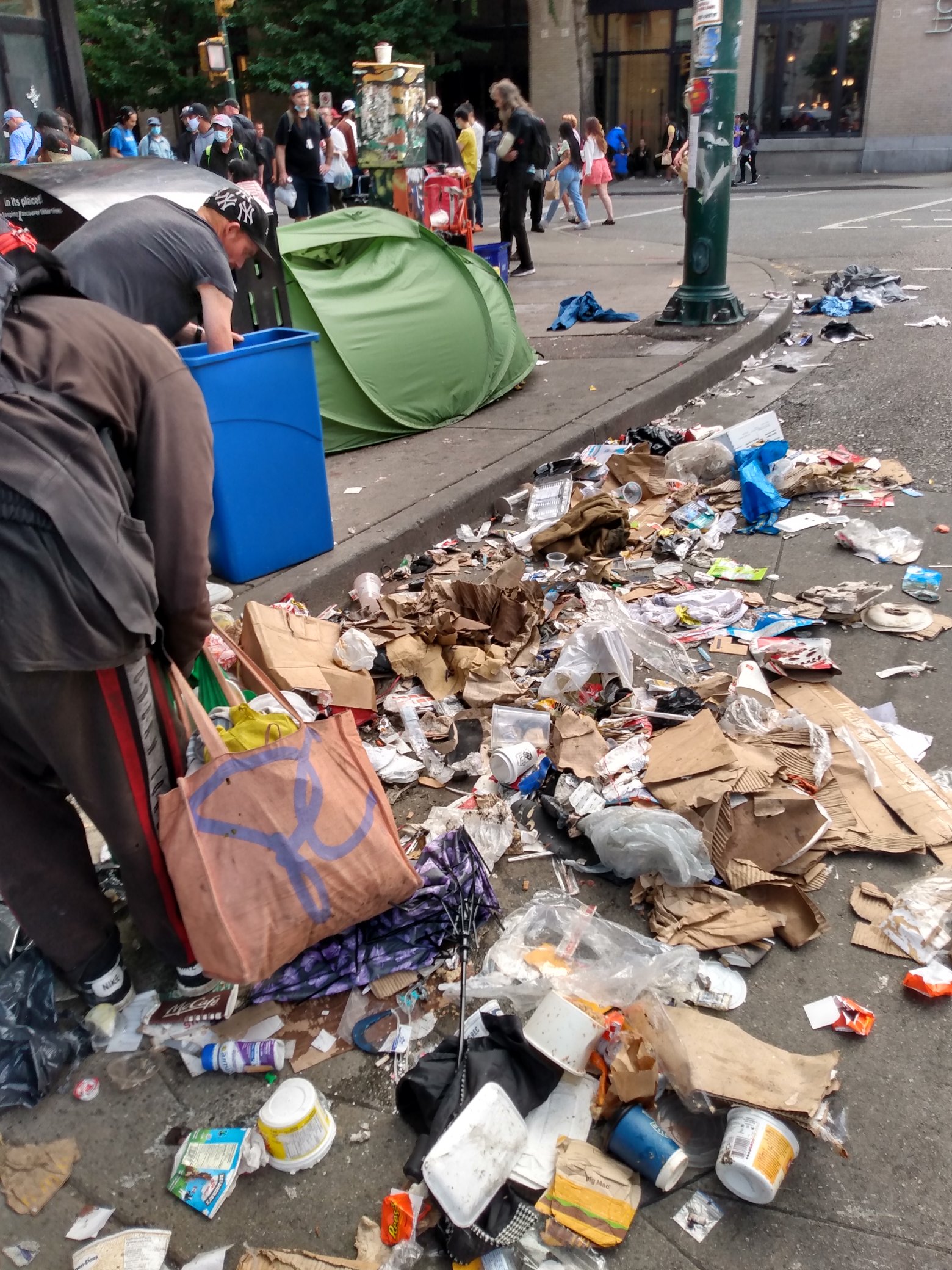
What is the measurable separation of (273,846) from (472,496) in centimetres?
292

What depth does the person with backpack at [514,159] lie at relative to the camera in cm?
1048

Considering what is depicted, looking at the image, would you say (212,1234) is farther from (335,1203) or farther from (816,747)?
(816,747)

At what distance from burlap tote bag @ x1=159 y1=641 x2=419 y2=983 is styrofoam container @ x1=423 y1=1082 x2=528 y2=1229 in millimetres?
512

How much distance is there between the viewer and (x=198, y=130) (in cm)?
1355

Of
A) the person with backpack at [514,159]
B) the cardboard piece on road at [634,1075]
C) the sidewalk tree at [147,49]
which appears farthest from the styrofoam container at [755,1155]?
the sidewalk tree at [147,49]

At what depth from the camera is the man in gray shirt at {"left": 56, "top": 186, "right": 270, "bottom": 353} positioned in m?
2.90

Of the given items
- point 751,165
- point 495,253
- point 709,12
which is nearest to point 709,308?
point 495,253

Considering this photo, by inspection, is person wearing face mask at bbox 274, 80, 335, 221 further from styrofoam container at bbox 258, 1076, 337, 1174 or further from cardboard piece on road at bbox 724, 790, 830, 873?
styrofoam container at bbox 258, 1076, 337, 1174

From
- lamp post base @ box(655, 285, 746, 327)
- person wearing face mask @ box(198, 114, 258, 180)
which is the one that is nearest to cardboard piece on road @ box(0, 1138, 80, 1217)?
lamp post base @ box(655, 285, 746, 327)

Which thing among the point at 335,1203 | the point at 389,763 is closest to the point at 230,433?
the point at 389,763

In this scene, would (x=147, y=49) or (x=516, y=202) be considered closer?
(x=516, y=202)

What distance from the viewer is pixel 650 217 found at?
682 inches

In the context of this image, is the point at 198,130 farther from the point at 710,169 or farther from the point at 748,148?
the point at 748,148

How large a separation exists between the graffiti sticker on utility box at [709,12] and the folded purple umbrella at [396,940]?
7011 millimetres
